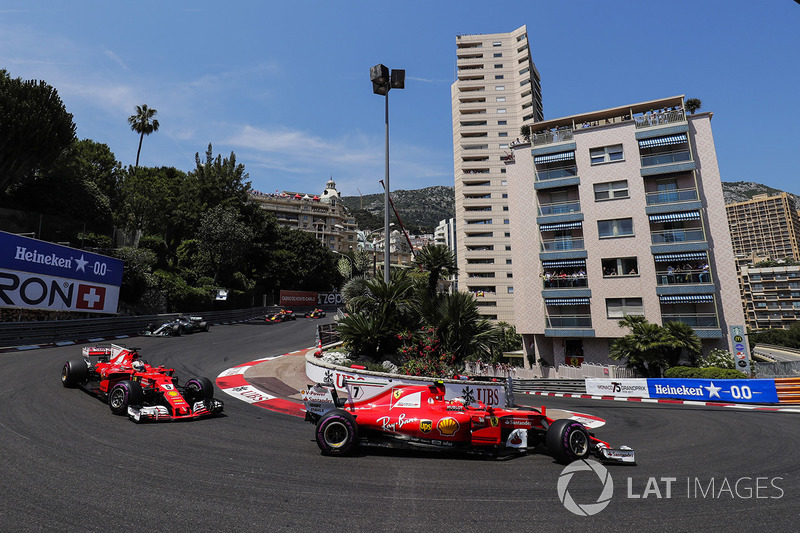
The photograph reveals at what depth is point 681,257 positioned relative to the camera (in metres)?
28.4

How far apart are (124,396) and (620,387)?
68.0ft

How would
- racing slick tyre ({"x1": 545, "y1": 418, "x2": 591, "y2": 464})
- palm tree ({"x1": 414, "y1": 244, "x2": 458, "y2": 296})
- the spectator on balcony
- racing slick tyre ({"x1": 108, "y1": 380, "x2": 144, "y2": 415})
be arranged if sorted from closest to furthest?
racing slick tyre ({"x1": 545, "y1": 418, "x2": 591, "y2": 464})
racing slick tyre ({"x1": 108, "y1": 380, "x2": 144, "y2": 415})
palm tree ({"x1": 414, "y1": 244, "x2": 458, "y2": 296})
the spectator on balcony

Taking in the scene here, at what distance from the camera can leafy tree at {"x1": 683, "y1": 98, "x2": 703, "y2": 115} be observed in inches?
1191

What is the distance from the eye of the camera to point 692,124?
30594 millimetres

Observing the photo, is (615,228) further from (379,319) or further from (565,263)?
(379,319)

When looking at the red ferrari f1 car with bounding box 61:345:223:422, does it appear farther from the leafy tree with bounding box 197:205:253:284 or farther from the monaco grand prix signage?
the leafy tree with bounding box 197:205:253:284

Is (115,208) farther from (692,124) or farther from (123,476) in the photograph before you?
(692,124)

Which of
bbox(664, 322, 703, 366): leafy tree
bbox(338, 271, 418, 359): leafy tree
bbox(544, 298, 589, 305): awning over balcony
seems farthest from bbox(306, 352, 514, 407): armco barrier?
bbox(544, 298, 589, 305): awning over balcony

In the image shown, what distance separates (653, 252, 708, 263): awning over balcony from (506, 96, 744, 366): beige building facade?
0.22 feet

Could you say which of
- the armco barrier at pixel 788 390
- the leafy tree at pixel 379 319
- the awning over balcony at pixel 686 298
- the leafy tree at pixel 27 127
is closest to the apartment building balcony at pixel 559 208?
the awning over balcony at pixel 686 298

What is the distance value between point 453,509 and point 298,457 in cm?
314

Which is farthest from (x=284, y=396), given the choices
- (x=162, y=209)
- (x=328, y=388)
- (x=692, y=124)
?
(x=162, y=209)

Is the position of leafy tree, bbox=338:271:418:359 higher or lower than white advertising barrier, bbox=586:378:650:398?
higher

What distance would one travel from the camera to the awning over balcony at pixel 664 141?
29.8 meters
